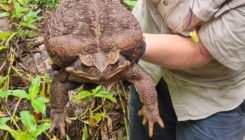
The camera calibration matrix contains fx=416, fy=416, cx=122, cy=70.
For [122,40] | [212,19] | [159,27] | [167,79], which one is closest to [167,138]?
[167,79]

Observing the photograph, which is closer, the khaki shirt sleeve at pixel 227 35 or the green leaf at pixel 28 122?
the khaki shirt sleeve at pixel 227 35

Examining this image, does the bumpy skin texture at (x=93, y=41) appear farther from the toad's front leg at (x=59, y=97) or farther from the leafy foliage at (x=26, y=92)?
the leafy foliage at (x=26, y=92)

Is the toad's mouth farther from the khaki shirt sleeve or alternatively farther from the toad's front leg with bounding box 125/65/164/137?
the khaki shirt sleeve

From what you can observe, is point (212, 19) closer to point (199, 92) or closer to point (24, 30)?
point (199, 92)

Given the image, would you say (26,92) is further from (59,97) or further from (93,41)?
(93,41)

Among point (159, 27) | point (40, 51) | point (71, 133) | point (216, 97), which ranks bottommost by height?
point (71, 133)

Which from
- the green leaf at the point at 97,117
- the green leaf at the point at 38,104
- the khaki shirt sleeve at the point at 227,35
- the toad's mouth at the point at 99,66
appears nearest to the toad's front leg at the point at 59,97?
the toad's mouth at the point at 99,66
